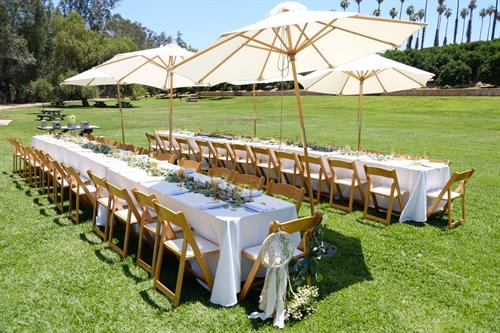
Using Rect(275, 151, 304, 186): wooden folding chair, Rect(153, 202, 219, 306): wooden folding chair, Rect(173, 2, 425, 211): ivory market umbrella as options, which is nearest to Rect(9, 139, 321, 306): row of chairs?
Rect(153, 202, 219, 306): wooden folding chair

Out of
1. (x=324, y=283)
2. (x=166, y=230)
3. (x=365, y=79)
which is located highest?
(x=365, y=79)

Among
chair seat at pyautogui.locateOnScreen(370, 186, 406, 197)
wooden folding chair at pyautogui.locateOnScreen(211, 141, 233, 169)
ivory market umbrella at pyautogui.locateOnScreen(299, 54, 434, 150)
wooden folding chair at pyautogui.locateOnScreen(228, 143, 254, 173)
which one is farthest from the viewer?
wooden folding chair at pyautogui.locateOnScreen(211, 141, 233, 169)

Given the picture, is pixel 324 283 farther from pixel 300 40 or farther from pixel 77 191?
pixel 77 191

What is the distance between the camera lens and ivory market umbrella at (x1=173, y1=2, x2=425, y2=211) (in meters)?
4.48

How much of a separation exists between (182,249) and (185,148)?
8.20 meters

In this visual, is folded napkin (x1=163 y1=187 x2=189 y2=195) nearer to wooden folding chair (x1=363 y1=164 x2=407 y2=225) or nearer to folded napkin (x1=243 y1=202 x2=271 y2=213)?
folded napkin (x1=243 y1=202 x2=271 y2=213)

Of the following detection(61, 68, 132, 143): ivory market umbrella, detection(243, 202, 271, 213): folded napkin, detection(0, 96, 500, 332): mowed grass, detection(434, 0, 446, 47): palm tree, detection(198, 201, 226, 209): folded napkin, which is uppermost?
detection(434, 0, 446, 47): palm tree

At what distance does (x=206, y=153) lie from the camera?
11438 millimetres

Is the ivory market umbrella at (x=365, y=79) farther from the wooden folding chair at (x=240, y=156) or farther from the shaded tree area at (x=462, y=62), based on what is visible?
the shaded tree area at (x=462, y=62)

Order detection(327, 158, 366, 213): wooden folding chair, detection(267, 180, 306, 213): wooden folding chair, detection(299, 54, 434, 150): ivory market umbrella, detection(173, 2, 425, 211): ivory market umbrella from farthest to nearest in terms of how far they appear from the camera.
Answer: detection(299, 54, 434, 150): ivory market umbrella
detection(327, 158, 366, 213): wooden folding chair
detection(267, 180, 306, 213): wooden folding chair
detection(173, 2, 425, 211): ivory market umbrella

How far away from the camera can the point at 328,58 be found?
6.13 meters

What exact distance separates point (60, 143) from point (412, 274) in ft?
28.4

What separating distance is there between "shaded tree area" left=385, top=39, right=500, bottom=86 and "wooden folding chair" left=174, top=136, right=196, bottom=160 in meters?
57.2

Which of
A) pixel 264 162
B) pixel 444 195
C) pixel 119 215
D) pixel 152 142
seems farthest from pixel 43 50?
pixel 444 195
